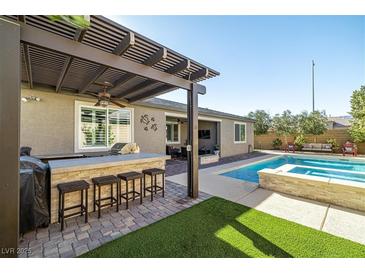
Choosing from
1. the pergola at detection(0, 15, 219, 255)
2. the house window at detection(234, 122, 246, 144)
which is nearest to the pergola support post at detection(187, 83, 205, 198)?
the pergola at detection(0, 15, 219, 255)

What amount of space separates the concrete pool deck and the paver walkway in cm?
135

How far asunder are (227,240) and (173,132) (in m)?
11.9

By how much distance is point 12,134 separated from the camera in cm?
214

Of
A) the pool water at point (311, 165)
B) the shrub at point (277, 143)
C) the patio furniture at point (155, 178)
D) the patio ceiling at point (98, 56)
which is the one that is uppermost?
the patio ceiling at point (98, 56)

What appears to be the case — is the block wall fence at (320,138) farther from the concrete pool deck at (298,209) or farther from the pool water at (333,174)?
the concrete pool deck at (298,209)

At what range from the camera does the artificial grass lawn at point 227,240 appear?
2.56 meters

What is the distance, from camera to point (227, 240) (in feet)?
9.42

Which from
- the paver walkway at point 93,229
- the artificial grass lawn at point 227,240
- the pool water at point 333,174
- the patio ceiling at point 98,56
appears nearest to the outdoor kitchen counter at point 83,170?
the paver walkway at point 93,229

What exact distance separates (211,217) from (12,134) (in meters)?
3.67

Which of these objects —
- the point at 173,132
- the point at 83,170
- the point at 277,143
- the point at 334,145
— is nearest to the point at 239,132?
the point at 173,132

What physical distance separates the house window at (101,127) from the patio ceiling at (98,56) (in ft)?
4.74

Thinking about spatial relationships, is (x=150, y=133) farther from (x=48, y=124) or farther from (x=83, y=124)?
(x=48, y=124)
